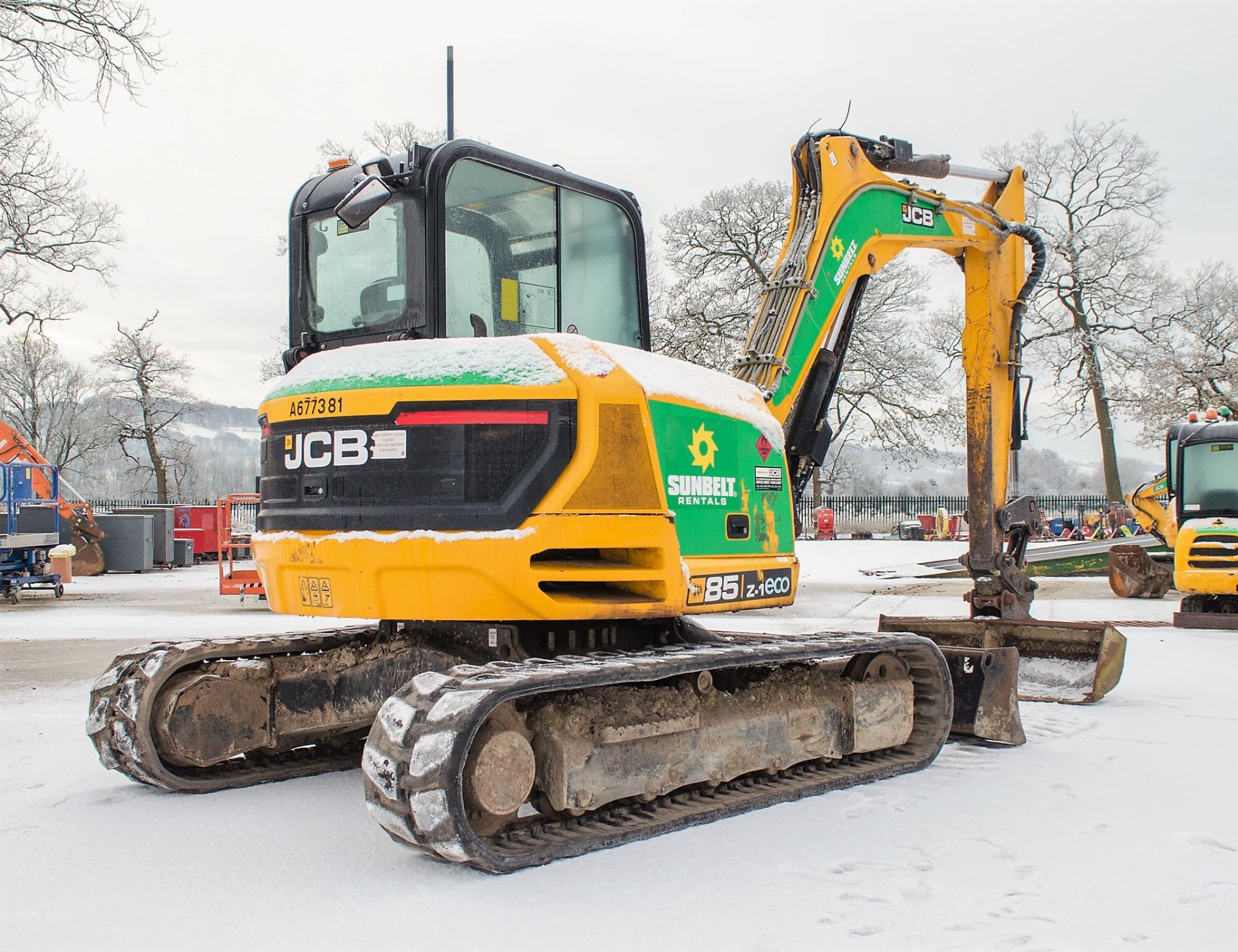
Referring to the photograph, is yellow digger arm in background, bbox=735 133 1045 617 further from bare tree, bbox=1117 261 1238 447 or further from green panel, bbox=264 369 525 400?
bare tree, bbox=1117 261 1238 447

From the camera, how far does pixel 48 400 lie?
176 ft

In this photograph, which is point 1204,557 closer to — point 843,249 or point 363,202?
point 843,249

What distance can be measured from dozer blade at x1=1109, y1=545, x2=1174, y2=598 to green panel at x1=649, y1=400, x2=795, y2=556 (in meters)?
12.3

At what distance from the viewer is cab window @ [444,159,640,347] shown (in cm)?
472

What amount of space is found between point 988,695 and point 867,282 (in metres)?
2.64

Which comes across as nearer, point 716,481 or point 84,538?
point 716,481

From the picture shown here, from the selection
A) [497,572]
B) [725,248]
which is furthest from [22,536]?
[725,248]

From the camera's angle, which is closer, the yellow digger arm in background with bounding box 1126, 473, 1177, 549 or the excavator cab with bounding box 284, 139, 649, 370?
the excavator cab with bounding box 284, 139, 649, 370

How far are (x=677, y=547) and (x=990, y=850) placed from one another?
5.50 feet

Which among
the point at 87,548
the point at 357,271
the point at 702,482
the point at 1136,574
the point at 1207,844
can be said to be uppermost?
the point at 357,271

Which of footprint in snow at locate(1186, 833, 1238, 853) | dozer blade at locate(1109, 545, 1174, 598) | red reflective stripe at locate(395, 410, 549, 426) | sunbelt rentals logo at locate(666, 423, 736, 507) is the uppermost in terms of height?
red reflective stripe at locate(395, 410, 549, 426)

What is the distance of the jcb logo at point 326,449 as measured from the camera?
4477 millimetres

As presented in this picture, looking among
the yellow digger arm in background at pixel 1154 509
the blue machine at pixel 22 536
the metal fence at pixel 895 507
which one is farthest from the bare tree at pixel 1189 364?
the blue machine at pixel 22 536

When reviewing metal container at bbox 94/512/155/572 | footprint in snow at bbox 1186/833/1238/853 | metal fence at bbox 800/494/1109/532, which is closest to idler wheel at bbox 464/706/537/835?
footprint in snow at bbox 1186/833/1238/853
